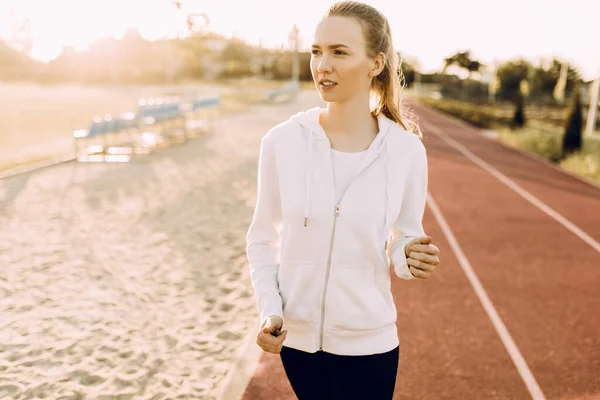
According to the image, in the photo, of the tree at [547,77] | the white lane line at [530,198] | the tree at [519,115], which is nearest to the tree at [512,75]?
the tree at [547,77]

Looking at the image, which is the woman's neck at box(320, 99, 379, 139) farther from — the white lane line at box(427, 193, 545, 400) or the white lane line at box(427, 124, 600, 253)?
the white lane line at box(427, 124, 600, 253)

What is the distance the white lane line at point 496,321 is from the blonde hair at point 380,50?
266 centimetres

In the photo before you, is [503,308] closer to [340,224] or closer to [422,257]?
[422,257]

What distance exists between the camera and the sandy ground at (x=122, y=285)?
3.61 metres

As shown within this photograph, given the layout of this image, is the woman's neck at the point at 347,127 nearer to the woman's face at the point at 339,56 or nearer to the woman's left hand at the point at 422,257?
the woman's face at the point at 339,56

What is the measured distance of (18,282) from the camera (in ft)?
16.8

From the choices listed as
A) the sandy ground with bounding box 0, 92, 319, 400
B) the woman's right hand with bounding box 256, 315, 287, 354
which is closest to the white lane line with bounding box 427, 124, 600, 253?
the sandy ground with bounding box 0, 92, 319, 400

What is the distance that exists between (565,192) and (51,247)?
383 inches

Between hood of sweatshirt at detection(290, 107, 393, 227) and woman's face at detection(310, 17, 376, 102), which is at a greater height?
woman's face at detection(310, 17, 376, 102)

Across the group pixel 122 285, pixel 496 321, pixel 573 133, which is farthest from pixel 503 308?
pixel 573 133

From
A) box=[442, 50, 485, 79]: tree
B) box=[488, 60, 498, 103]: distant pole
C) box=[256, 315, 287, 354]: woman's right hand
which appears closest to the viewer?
box=[256, 315, 287, 354]: woman's right hand

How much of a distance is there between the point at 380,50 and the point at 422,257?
0.69m

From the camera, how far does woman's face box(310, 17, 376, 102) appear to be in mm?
1624

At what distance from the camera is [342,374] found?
173 centimetres
